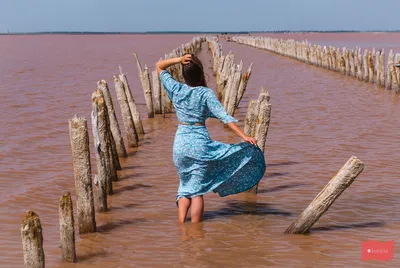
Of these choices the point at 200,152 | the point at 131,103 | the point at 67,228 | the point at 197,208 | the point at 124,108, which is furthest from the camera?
the point at 131,103

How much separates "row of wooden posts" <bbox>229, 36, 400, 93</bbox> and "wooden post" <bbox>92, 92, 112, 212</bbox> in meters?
9.22

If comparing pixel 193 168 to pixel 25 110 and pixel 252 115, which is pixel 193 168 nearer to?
pixel 252 115

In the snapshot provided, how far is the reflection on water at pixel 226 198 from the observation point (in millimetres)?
5277

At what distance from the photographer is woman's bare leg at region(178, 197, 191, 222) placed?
5.89m

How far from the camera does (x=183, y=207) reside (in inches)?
233

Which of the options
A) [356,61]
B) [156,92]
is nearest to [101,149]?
[156,92]

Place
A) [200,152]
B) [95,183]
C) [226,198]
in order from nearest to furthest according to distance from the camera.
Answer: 1. [200,152]
2. [95,183]
3. [226,198]

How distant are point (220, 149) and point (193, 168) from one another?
275 millimetres

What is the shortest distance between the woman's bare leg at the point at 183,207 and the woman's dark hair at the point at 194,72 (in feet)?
3.19

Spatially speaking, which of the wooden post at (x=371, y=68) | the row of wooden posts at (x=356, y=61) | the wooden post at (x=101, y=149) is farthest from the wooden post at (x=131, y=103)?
the wooden post at (x=371, y=68)

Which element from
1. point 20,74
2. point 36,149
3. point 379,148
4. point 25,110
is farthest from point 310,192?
point 20,74

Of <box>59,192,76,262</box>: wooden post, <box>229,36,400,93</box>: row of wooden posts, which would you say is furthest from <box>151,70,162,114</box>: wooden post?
<box>59,192,76,262</box>: wooden post

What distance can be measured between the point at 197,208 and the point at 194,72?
1148mm

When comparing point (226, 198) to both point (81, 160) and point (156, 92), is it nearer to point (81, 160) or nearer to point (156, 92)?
point (81, 160)
